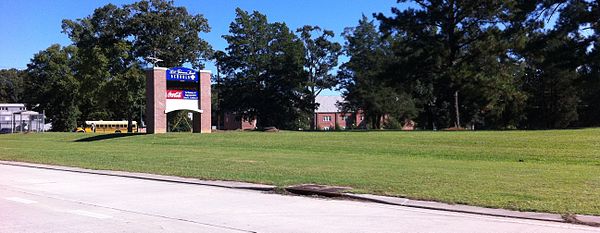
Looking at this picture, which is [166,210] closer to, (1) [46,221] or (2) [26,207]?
(1) [46,221]

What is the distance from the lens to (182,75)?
41.1m

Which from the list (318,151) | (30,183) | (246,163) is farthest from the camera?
(318,151)

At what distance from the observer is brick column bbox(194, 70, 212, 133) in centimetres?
4188

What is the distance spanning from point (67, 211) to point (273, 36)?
225 ft

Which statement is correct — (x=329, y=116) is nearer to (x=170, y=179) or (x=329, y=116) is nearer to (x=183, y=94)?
(x=183, y=94)

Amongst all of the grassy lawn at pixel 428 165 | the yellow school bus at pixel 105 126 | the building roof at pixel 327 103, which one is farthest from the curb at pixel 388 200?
the building roof at pixel 327 103

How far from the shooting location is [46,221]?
8773mm

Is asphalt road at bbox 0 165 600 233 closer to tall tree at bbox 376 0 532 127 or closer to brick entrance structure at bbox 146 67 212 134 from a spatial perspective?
brick entrance structure at bbox 146 67 212 134

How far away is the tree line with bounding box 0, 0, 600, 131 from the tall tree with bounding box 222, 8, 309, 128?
0.50 ft

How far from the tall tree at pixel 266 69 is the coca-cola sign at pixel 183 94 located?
1303 inches

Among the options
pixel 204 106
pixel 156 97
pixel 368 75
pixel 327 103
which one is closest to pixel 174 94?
pixel 156 97

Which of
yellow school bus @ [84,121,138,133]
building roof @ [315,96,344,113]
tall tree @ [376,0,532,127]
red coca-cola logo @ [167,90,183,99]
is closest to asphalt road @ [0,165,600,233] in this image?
red coca-cola logo @ [167,90,183,99]

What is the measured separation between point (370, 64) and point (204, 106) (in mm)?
39327

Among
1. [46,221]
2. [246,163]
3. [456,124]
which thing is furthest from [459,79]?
[46,221]
